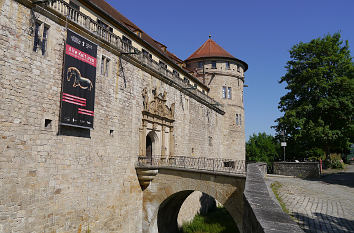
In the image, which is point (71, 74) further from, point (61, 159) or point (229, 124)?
point (229, 124)

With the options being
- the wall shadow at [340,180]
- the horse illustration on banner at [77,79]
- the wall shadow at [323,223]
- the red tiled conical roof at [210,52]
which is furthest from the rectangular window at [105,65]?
the red tiled conical roof at [210,52]

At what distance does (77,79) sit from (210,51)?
2279 centimetres

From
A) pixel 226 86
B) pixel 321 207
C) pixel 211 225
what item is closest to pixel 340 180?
pixel 321 207

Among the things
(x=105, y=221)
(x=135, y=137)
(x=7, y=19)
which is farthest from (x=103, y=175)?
(x=7, y=19)

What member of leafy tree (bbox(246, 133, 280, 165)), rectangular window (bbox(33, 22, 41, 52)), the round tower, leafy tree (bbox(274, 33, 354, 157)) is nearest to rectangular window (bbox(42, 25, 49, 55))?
rectangular window (bbox(33, 22, 41, 52))

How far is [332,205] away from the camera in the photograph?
401 inches

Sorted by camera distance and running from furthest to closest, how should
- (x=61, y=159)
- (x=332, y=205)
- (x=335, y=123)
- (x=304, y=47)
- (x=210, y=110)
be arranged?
(x=210, y=110)
(x=304, y=47)
(x=335, y=123)
(x=61, y=159)
(x=332, y=205)

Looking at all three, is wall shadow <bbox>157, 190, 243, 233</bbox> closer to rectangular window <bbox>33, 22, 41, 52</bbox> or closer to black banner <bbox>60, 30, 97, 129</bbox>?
black banner <bbox>60, 30, 97, 129</bbox>

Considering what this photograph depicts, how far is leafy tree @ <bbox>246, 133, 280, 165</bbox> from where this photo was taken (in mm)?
49522

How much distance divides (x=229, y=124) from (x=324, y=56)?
12185 millimetres

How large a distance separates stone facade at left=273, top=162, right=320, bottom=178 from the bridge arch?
27.3ft

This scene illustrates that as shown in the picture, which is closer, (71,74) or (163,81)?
(71,74)

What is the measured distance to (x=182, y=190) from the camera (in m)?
15.5

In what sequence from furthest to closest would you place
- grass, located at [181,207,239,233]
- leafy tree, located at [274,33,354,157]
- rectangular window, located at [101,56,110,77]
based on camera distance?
1. leafy tree, located at [274,33,354,157]
2. grass, located at [181,207,239,233]
3. rectangular window, located at [101,56,110,77]
